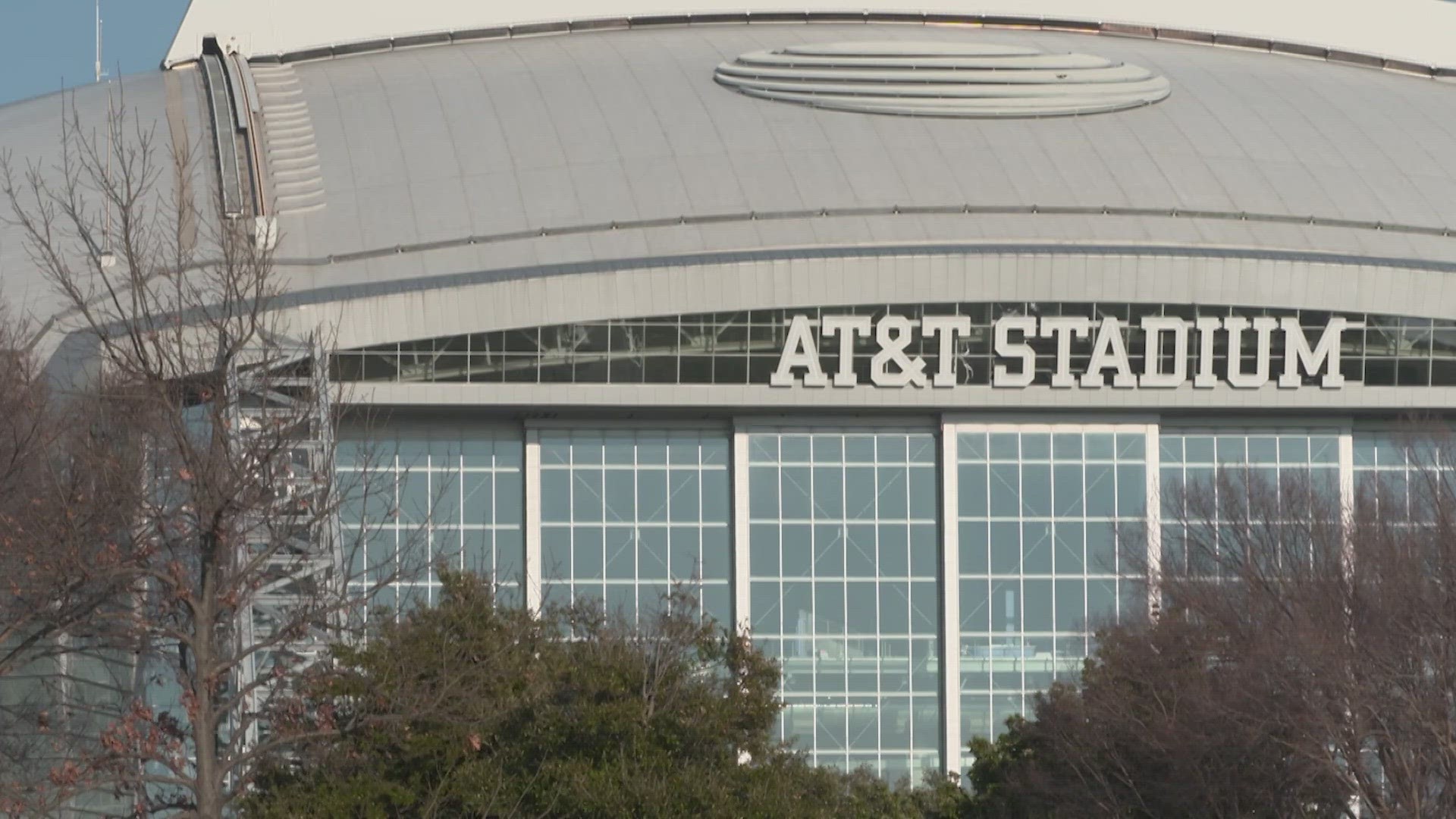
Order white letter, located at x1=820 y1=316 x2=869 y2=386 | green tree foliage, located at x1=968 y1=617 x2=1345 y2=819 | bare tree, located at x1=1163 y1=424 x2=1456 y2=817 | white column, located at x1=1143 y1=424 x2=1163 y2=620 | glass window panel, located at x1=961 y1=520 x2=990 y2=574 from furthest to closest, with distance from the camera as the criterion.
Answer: glass window panel, located at x1=961 y1=520 x2=990 y2=574
white letter, located at x1=820 y1=316 x2=869 y2=386
white column, located at x1=1143 y1=424 x2=1163 y2=620
green tree foliage, located at x1=968 y1=617 x2=1345 y2=819
bare tree, located at x1=1163 y1=424 x2=1456 y2=817

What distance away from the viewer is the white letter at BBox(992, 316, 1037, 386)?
53219 millimetres

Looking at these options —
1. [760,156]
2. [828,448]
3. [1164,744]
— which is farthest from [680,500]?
[1164,744]

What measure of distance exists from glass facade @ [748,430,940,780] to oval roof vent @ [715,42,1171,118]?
11116mm

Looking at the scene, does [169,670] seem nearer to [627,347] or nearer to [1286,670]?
[627,347]

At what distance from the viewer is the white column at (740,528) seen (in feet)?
176

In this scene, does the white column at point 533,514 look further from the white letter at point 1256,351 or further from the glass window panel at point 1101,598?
the white letter at point 1256,351

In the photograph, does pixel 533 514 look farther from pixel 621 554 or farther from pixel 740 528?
pixel 740 528

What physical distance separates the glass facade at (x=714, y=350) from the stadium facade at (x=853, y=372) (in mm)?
70

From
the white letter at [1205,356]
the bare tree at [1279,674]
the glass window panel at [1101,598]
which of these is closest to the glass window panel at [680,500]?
the glass window panel at [1101,598]

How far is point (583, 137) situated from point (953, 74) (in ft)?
33.2

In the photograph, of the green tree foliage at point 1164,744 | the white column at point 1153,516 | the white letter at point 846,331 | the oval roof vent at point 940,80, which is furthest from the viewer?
the oval roof vent at point 940,80

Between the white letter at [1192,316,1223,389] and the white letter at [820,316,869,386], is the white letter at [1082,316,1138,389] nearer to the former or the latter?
the white letter at [1192,316,1223,389]

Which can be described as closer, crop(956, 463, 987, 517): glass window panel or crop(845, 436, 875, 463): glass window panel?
crop(956, 463, 987, 517): glass window panel

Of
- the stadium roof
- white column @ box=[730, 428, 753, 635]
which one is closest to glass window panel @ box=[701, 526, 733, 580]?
white column @ box=[730, 428, 753, 635]
